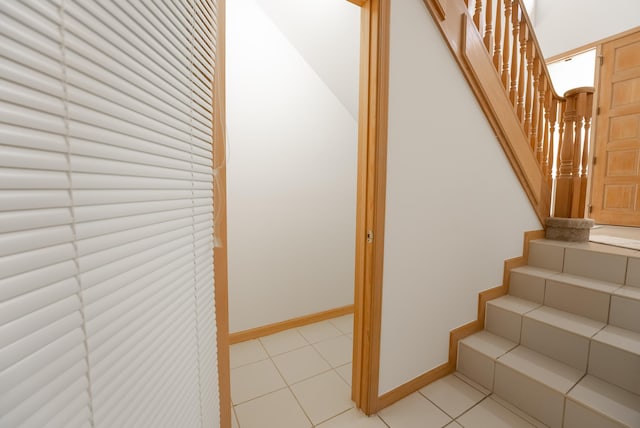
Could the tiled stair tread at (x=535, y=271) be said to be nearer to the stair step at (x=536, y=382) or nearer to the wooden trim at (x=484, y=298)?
the wooden trim at (x=484, y=298)

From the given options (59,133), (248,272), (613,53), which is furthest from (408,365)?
(613,53)

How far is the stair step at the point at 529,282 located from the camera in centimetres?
182

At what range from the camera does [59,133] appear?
361mm

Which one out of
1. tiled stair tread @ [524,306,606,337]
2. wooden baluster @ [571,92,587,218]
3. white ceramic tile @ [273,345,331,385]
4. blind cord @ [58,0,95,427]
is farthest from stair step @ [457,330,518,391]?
blind cord @ [58,0,95,427]

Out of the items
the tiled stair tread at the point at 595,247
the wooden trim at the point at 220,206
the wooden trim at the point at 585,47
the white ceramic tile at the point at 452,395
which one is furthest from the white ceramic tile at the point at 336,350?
the wooden trim at the point at 585,47

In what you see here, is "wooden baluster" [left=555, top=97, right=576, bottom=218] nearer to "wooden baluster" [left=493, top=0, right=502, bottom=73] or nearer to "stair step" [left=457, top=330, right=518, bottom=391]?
"wooden baluster" [left=493, top=0, right=502, bottom=73]

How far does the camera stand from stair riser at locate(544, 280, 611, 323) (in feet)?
5.03

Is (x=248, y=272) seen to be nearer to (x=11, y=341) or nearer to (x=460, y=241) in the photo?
(x=460, y=241)

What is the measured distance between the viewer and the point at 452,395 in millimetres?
1543

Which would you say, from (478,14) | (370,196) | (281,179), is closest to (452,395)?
(370,196)

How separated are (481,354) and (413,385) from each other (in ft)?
1.50

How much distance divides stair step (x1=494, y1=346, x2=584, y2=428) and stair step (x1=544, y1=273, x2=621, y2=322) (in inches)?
14.5

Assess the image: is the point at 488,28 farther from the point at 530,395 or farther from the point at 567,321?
the point at 530,395

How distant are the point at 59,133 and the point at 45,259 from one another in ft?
0.55
